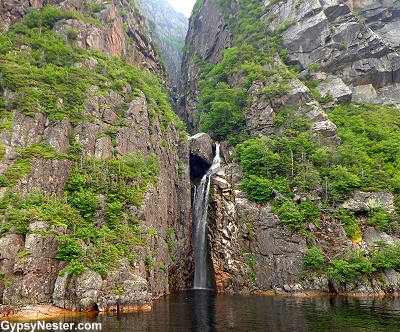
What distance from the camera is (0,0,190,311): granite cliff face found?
26.4m

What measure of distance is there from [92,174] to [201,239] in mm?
20199

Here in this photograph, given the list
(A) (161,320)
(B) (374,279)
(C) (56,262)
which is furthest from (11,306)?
(B) (374,279)

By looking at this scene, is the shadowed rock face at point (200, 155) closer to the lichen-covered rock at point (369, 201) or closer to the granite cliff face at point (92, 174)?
the granite cliff face at point (92, 174)

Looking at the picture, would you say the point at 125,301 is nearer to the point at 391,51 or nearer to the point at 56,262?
the point at 56,262

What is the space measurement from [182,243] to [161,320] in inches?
978

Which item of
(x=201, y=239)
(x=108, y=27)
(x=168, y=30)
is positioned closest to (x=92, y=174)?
(x=201, y=239)

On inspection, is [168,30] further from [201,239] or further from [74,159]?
[74,159]

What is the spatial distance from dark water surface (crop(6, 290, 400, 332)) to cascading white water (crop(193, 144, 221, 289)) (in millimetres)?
15775

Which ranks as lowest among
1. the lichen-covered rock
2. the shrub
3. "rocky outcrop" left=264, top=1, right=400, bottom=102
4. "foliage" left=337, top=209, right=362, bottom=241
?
the shrub

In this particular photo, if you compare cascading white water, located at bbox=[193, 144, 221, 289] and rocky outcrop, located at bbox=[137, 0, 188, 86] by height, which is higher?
rocky outcrop, located at bbox=[137, 0, 188, 86]

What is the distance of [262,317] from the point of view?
22984 mm

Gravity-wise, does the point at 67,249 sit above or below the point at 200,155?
below

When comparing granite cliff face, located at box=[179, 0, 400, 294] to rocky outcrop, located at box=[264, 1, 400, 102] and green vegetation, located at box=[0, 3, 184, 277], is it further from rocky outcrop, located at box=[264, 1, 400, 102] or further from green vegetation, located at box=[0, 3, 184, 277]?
green vegetation, located at box=[0, 3, 184, 277]

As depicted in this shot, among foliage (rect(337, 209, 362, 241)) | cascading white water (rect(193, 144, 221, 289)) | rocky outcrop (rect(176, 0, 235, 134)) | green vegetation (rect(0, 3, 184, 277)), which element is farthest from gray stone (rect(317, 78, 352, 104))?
green vegetation (rect(0, 3, 184, 277))
